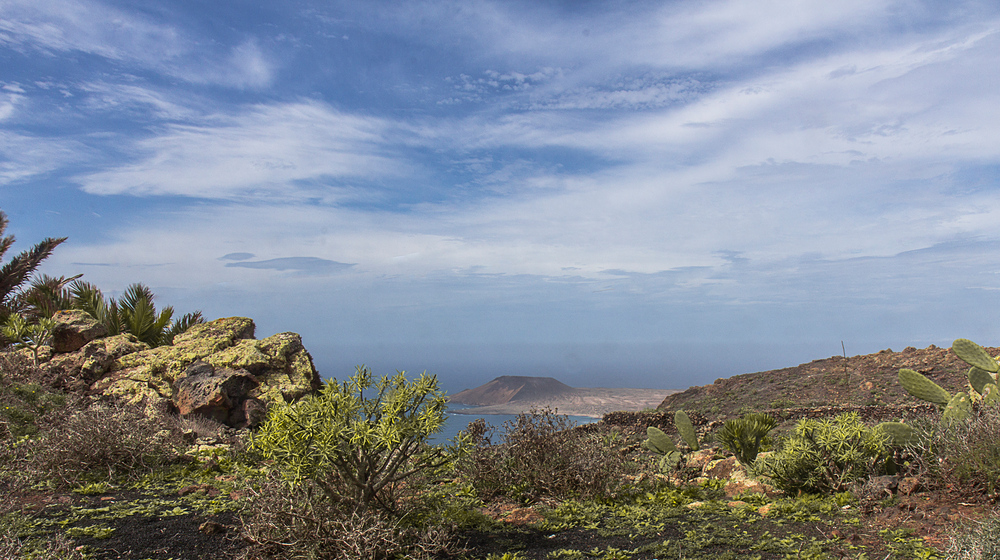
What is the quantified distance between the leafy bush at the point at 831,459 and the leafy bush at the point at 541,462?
1.74 metres

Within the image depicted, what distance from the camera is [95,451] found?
6902mm

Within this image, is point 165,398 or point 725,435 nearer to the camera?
point 725,435

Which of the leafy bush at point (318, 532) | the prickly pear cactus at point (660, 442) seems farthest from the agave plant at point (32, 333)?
the prickly pear cactus at point (660, 442)

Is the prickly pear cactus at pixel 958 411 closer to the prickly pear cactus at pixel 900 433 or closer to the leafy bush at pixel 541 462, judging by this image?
the prickly pear cactus at pixel 900 433

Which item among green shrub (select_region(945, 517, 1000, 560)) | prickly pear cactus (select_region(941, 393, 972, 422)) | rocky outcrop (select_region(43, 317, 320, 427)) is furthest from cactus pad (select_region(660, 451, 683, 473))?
rocky outcrop (select_region(43, 317, 320, 427))

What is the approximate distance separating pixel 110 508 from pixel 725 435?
6.78 metres

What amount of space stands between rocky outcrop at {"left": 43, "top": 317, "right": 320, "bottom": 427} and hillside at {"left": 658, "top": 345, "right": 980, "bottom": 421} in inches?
393

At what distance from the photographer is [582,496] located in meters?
6.00

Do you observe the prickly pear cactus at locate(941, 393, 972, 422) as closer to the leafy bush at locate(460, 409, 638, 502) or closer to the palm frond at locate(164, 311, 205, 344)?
the leafy bush at locate(460, 409, 638, 502)

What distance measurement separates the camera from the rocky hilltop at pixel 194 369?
9.41 meters

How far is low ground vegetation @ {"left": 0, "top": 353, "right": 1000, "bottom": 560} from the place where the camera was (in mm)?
4184

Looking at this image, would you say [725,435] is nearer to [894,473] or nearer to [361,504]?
[894,473]

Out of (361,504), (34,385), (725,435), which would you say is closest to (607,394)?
(725,435)

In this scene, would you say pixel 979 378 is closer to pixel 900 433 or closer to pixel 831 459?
pixel 900 433
